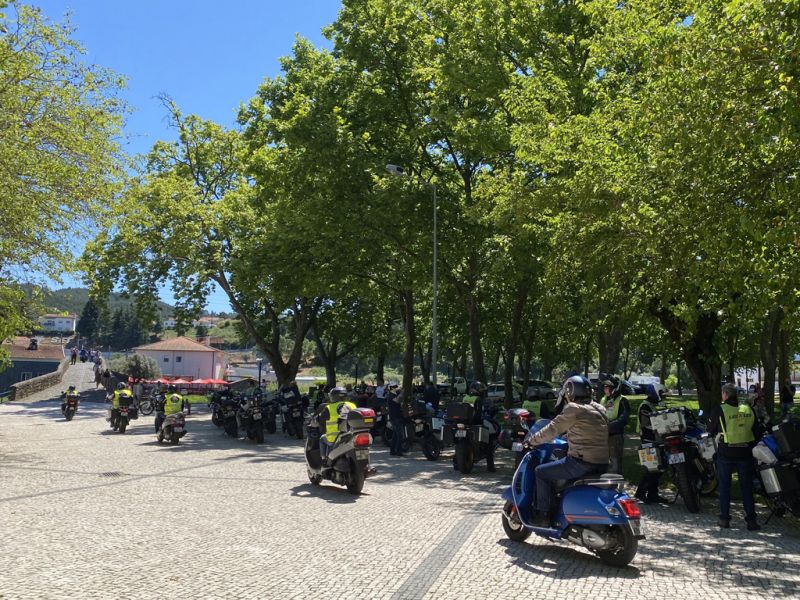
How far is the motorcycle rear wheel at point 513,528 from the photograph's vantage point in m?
7.12

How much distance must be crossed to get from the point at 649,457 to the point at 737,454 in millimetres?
1326

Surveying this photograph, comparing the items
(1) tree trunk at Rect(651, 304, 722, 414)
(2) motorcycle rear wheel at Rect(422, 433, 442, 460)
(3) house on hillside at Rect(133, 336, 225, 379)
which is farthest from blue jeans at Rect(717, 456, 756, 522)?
(3) house on hillside at Rect(133, 336, 225, 379)

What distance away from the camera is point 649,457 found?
9.38 metres

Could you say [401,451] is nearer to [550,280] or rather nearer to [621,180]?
[550,280]

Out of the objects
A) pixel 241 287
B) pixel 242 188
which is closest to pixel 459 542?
pixel 241 287

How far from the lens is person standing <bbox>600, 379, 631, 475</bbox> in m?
11.0

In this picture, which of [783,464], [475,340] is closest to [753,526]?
[783,464]

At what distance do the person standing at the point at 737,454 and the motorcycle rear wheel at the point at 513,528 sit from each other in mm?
2688

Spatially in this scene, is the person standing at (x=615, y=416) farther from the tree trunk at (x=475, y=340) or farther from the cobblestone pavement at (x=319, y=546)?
the tree trunk at (x=475, y=340)

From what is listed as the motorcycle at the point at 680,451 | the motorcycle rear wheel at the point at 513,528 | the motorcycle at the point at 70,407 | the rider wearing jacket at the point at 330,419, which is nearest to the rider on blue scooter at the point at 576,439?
the motorcycle rear wheel at the point at 513,528

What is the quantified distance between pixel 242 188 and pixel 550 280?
70.2 ft

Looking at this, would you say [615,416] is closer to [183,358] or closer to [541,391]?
[541,391]

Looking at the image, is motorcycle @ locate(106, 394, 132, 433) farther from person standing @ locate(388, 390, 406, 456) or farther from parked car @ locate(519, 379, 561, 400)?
parked car @ locate(519, 379, 561, 400)

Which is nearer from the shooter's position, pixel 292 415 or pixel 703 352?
pixel 703 352
